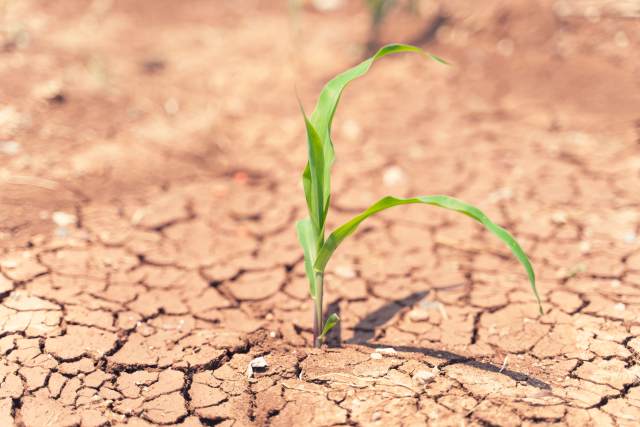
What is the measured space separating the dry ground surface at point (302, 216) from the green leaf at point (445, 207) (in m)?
0.36

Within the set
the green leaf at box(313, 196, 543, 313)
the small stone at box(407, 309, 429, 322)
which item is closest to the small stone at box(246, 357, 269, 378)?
→ the green leaf at box(313, 196, 543, 313)

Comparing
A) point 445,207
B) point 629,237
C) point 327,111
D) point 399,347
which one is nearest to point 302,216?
point 399,347

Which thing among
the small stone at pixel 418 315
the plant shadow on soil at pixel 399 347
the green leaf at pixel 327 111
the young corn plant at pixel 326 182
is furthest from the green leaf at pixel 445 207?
the small stone at pixel 418 315

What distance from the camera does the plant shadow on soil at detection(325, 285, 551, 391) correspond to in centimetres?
137

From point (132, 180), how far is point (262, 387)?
1500 millimetres

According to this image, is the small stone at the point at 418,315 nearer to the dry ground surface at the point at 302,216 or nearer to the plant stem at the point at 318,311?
the dry ground surface at the point at 302,216

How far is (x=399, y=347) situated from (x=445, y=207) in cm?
61

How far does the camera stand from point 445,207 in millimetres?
1177

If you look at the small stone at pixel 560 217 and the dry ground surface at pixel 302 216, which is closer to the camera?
the dry ground surface at pixel 302 216

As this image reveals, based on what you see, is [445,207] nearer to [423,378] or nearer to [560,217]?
[423,378]

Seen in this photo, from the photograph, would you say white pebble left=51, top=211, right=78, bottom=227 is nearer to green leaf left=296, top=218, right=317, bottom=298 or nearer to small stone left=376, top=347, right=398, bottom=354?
green leaf left=296, top=218, right=317, bottom=298

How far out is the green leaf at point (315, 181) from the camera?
4.05ft

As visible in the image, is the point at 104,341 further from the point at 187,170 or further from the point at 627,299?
the point at 627,299

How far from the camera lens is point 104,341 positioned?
1.51 meters
